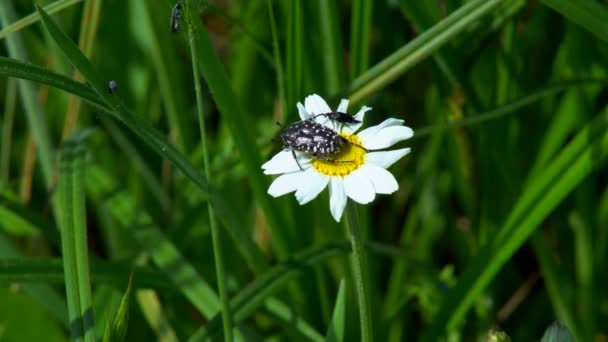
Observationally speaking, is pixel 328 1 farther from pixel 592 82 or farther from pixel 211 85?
pixel 592 82

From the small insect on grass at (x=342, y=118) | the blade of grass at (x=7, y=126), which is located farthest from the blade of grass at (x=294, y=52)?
the blade of grass at (x=7, y=126)

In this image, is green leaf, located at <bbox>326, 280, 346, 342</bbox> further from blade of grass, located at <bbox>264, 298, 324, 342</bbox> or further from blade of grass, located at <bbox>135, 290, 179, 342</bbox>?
blade of grass, located at <bbox>135, 290, 179, 342</bbox>

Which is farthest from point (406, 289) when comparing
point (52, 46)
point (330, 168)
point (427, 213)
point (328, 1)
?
point (52, 46)

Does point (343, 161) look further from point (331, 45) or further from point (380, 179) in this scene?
point (331, 45)

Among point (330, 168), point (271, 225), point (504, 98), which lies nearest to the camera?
point (330, 168)

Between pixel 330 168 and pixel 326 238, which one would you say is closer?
pixel 330 168

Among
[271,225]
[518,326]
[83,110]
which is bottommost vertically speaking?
[518,326]

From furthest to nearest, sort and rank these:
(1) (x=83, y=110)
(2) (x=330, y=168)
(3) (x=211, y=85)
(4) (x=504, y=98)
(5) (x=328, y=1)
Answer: (1) (x=83, y=110), (4) (x=504, y=98), (5) (x=328, y=1), (3) (x=211, y=85), (2) (x=330, y=168)
